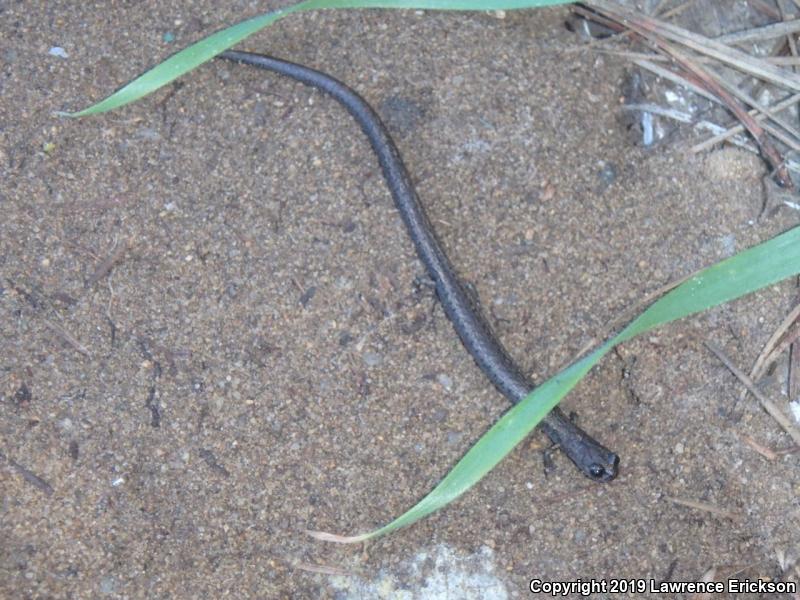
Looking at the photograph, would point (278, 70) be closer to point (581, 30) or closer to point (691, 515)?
point (581, 30)

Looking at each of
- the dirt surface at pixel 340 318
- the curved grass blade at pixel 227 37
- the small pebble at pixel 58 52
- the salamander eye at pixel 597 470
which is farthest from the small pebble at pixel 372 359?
the small pebble at pixel 58 52

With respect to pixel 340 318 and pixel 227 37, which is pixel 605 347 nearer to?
pixel 340 318

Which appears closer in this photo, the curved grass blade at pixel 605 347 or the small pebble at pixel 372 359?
the curved grass blade at pixel 605 347

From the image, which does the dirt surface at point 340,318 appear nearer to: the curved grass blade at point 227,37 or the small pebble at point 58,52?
the small pebble at point 58,52

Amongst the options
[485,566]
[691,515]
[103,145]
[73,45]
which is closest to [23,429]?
[103,145]

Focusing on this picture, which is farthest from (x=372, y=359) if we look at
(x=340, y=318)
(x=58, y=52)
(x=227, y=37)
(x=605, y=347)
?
(x=58, y=52)

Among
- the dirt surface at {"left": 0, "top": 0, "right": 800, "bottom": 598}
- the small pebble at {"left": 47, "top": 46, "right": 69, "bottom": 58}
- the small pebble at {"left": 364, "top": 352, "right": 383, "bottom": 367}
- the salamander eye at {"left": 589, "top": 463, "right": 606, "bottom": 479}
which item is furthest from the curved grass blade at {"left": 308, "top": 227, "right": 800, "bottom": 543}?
the small pebble at {"left": 47, "top": 46, "right": 69, "bottom": 58}
